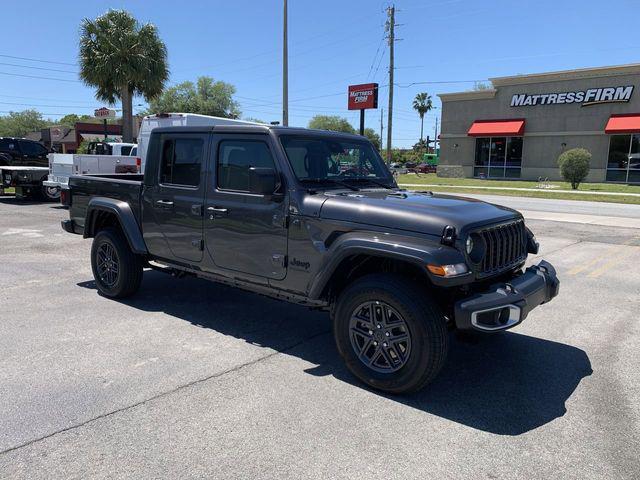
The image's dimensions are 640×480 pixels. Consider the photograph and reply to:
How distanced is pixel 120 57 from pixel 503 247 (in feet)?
88.2

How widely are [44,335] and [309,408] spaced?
2821mm

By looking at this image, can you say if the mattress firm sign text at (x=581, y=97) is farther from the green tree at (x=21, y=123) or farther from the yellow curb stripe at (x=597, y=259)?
the green tree at (x=21, y=123)

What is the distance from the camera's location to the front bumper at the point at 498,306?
345 centimetres

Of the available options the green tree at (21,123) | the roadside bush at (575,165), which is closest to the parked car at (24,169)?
the roadside bush at (575,165)

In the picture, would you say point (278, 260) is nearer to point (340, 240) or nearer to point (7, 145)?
point (340, 240)

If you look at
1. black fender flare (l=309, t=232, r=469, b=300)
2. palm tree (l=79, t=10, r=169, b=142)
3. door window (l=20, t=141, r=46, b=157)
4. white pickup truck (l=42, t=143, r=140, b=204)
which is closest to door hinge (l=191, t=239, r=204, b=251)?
black fender flare (l=309, t=232, r=469, b=300)

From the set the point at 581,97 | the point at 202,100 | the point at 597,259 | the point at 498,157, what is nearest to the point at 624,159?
the point at 581,97

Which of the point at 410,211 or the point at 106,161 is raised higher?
the point at 106,161

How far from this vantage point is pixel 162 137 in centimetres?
537

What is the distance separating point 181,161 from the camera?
17.0ft

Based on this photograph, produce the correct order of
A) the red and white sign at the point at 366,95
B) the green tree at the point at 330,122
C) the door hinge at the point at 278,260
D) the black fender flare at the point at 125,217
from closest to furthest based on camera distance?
the door hinge at the point at 278,260 → the black fender flare at the point at 125,217 → the red and white sign at the point at 366,95 → the green tree at the point at 330,122

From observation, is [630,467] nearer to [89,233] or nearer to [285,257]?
[285,257]

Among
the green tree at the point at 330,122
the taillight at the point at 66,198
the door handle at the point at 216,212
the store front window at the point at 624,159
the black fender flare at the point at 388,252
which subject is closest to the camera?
the black fender flare at the point at 388,252

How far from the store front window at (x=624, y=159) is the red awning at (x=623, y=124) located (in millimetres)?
684
